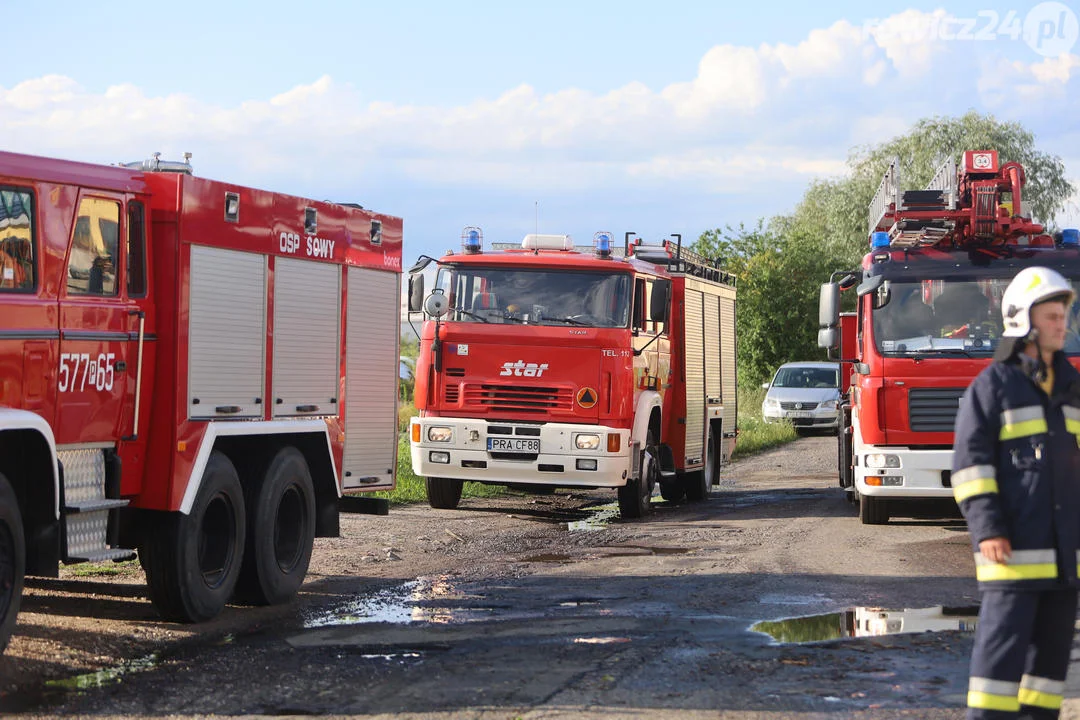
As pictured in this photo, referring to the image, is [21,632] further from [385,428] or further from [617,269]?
[617,269]

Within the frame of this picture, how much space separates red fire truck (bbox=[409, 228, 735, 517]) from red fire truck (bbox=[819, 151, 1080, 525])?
224cm

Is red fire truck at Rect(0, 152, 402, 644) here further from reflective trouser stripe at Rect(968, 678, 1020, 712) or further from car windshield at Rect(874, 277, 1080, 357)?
car windshield at Rect(874, 277, 1080, 357)

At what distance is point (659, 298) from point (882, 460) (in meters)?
3.17

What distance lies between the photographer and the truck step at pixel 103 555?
337 inches

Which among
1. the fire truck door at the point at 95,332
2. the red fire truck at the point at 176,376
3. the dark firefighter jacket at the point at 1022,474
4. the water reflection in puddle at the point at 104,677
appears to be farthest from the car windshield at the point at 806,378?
the dark firefighter jacket at the point at 1022,474

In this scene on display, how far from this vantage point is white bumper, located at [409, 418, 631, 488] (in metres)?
15.9

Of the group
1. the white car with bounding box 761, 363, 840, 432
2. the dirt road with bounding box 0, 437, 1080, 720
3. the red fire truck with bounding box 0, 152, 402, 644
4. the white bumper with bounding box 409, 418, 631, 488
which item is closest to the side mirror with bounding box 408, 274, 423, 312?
the white bumper with bounding box 409, 418, 631, 488

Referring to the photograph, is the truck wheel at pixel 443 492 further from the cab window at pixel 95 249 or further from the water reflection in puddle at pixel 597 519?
the cab window at pixel 95 249

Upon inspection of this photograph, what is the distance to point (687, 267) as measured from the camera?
19.3 m

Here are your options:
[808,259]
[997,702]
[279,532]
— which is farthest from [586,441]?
[808,259]

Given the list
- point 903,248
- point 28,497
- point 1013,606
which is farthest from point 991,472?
point 903,248

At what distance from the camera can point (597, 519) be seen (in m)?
17.1

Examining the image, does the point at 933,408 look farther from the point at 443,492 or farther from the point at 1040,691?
the point at 1040,691

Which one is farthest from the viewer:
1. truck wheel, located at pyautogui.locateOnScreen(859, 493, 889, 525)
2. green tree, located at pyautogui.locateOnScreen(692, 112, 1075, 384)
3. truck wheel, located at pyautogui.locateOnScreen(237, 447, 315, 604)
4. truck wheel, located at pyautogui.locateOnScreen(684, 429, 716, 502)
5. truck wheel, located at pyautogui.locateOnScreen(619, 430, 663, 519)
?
green tree, located at pyautogui.locateOnScreen(692, 112, 1075, 384)
